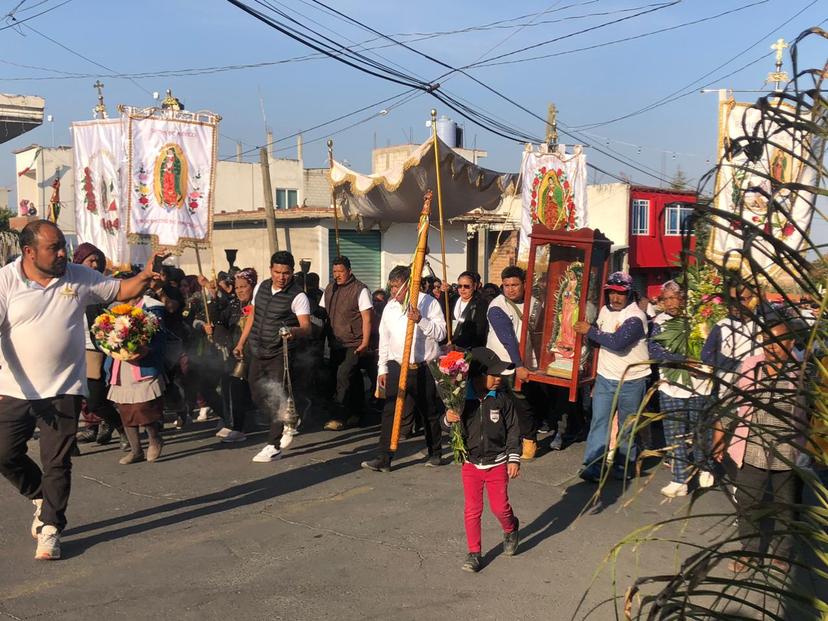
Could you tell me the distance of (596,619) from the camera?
4934 mm

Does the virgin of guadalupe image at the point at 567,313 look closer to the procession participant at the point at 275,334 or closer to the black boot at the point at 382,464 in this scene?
the black boot at the point at 382,464

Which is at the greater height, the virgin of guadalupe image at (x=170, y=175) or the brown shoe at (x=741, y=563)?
the virgin of guadalupe image at (x=170, y=175)

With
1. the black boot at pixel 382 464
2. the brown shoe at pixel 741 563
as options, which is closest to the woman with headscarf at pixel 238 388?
the black boot at pixel 382 464

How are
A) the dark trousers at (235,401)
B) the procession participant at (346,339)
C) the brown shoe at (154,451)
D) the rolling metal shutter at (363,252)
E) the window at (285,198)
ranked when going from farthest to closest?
the window at (285,198)
the rolling metal shutter at (363,252)
the procession participant at (346,339)
the dark trousers at (235,401)
the brown shoe at (154,451)

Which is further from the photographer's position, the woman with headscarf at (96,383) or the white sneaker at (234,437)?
the white sneaker at (234,437)

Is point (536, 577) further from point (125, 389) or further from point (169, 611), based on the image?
point (125, 389)

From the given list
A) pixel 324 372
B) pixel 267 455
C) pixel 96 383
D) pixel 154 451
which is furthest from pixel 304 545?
pixel 324 372

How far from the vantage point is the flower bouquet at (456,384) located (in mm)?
5793

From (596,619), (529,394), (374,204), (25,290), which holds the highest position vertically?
(374,204)

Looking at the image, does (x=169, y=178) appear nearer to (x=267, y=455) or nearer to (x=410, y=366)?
(x=267, y=455)

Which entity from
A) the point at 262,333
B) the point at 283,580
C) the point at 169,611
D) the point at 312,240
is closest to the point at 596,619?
the point at 283,580

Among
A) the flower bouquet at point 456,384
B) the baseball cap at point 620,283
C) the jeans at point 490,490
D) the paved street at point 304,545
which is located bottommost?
the paved street at point 304,545

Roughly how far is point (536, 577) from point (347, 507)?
1933 mm

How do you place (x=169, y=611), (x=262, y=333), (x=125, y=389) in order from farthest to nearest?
(x=262, y=333)
(x=125, y=389)
(x=169, y=611)
